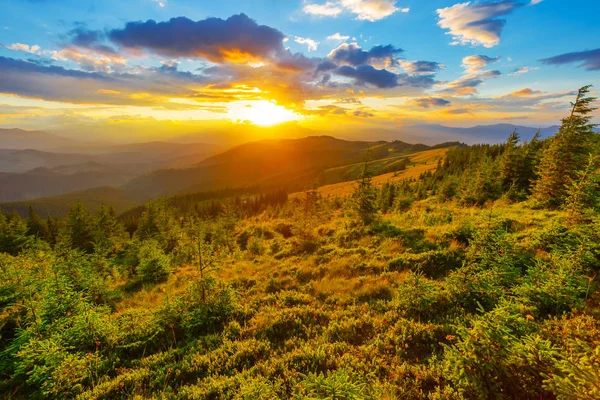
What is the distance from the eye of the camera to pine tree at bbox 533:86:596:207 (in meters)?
20.2

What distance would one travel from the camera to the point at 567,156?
2053cm

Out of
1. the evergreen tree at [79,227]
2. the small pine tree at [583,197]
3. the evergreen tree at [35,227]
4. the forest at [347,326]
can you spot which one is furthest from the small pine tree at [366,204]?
the evergreen tree at [35,227]

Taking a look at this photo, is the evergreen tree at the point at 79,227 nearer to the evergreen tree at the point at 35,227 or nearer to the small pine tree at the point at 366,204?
the evergreen tree at the point at 35,227

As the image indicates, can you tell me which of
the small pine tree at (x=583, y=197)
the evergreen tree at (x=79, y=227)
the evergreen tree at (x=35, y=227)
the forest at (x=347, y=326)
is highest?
the small pine tree at (x=583, y=197)

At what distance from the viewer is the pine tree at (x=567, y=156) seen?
20188 millimetres

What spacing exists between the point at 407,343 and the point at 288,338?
3949 millimetres

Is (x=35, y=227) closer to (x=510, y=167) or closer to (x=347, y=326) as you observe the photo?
(x=347, y=326)

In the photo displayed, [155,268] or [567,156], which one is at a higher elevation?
[567,156]

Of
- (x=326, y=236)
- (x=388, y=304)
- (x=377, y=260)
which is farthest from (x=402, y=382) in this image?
(x=326, y=236)

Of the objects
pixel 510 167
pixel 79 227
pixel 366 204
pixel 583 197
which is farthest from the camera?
pixel 79 227

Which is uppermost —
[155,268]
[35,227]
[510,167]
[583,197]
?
[510,167]

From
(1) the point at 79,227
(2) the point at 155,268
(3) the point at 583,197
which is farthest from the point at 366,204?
(1) the point at 79,227

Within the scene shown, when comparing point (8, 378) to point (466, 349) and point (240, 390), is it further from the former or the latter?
point (466, 349)

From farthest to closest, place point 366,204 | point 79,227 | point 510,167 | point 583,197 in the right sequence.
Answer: point 79,227
point 510,167
point 366,204
point 583,197
